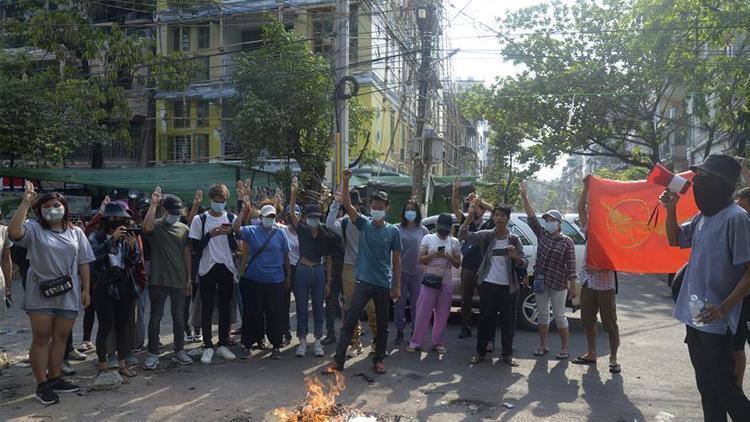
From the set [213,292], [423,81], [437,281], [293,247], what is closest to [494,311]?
→ [437,281]

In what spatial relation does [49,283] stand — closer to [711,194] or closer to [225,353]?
[225,353]

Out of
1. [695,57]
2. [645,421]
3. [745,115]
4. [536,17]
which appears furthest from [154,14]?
[645,421]

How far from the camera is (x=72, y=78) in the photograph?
67.8 ft

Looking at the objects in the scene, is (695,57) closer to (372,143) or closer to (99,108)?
(372,143)

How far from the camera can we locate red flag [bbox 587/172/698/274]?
254 inches

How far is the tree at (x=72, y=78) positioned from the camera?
1855 centimetres

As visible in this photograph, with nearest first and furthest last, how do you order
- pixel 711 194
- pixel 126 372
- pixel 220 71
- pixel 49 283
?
pixel 711 194 → pixel 49 283 → pixel 126 372 → pixel 220 71

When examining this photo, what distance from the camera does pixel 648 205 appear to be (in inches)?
261

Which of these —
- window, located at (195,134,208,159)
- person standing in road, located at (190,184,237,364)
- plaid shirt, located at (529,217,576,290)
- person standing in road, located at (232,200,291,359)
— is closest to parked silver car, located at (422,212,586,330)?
plaid shirt, located at (529,217,576,290)

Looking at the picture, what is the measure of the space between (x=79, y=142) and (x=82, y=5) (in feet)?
16.2

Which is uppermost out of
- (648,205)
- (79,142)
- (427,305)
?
(79,142)

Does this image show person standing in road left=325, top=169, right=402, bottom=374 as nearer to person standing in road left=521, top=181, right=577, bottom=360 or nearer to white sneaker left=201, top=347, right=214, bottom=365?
white sneaker left=201, top=347, right=214, bottom=365

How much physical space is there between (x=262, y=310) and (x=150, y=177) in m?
11.1

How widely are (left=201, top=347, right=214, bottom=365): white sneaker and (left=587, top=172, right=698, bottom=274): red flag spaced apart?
420cm
